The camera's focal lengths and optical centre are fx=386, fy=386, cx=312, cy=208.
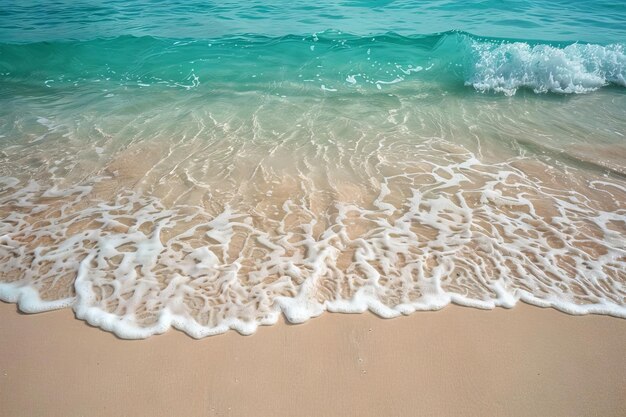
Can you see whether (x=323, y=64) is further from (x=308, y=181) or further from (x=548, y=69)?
(x=308, y=181)

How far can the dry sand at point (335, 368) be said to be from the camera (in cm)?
231

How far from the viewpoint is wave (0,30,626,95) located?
8.91 metres

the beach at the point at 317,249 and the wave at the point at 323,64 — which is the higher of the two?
the wave at the point at 323,64

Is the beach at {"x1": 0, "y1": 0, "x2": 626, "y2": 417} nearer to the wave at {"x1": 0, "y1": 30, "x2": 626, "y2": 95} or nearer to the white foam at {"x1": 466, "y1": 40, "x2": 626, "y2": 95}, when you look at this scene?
the white foam at {"x1": 466, "y1": 40, "x2": 626, "y2": 95}

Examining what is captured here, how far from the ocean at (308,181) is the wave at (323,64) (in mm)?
74

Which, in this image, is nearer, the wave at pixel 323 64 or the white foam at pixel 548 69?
the white foam at pixel 548 69

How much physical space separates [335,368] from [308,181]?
2700 mm

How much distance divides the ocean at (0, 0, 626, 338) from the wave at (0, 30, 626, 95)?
2.9 inches

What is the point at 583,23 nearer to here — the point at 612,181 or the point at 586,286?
the point at 612,181

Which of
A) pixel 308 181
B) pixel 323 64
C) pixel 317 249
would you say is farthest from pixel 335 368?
pixel 323 64

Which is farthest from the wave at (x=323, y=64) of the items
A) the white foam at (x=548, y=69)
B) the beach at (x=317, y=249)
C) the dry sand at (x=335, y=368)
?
the dry sand at (x=335, y=368)

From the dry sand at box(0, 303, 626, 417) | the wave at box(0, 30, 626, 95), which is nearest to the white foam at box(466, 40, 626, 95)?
the wave at box(0, 30, 626, 95)

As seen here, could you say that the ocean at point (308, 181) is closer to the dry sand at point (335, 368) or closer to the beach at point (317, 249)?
the beach at point (317, 249)

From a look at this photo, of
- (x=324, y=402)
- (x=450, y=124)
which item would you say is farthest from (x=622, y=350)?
(x=450, y=124)
